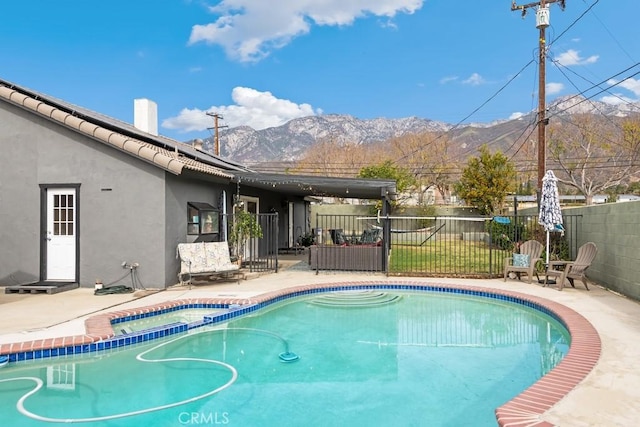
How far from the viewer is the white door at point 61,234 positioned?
10148mm

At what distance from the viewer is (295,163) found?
5756 centimetres

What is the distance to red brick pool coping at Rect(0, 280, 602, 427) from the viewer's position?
3492 mm

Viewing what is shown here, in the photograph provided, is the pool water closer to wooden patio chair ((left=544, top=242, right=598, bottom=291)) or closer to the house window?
wooden patio chair ((left=544, top=242, right=598, bottom=291))

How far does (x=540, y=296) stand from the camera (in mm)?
8984

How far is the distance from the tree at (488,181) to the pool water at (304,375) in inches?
860

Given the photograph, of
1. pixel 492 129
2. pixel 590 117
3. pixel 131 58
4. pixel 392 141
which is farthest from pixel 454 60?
pixel 492 129

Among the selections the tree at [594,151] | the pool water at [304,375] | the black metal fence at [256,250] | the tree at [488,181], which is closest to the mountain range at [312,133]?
the tree at [594,151]

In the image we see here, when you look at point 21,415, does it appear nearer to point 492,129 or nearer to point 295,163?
point 295,163

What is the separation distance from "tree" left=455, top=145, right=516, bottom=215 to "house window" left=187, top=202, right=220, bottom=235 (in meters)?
21.2

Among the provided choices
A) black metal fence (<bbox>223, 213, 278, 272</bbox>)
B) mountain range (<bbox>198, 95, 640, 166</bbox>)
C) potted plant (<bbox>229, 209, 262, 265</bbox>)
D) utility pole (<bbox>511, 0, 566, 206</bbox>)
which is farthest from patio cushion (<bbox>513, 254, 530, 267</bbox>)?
mountain range (<bbox>198, 95, 640, 166</bbox>)

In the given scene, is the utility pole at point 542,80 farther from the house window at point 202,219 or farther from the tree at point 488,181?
the tree at point 488,181

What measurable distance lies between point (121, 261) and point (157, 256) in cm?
88
